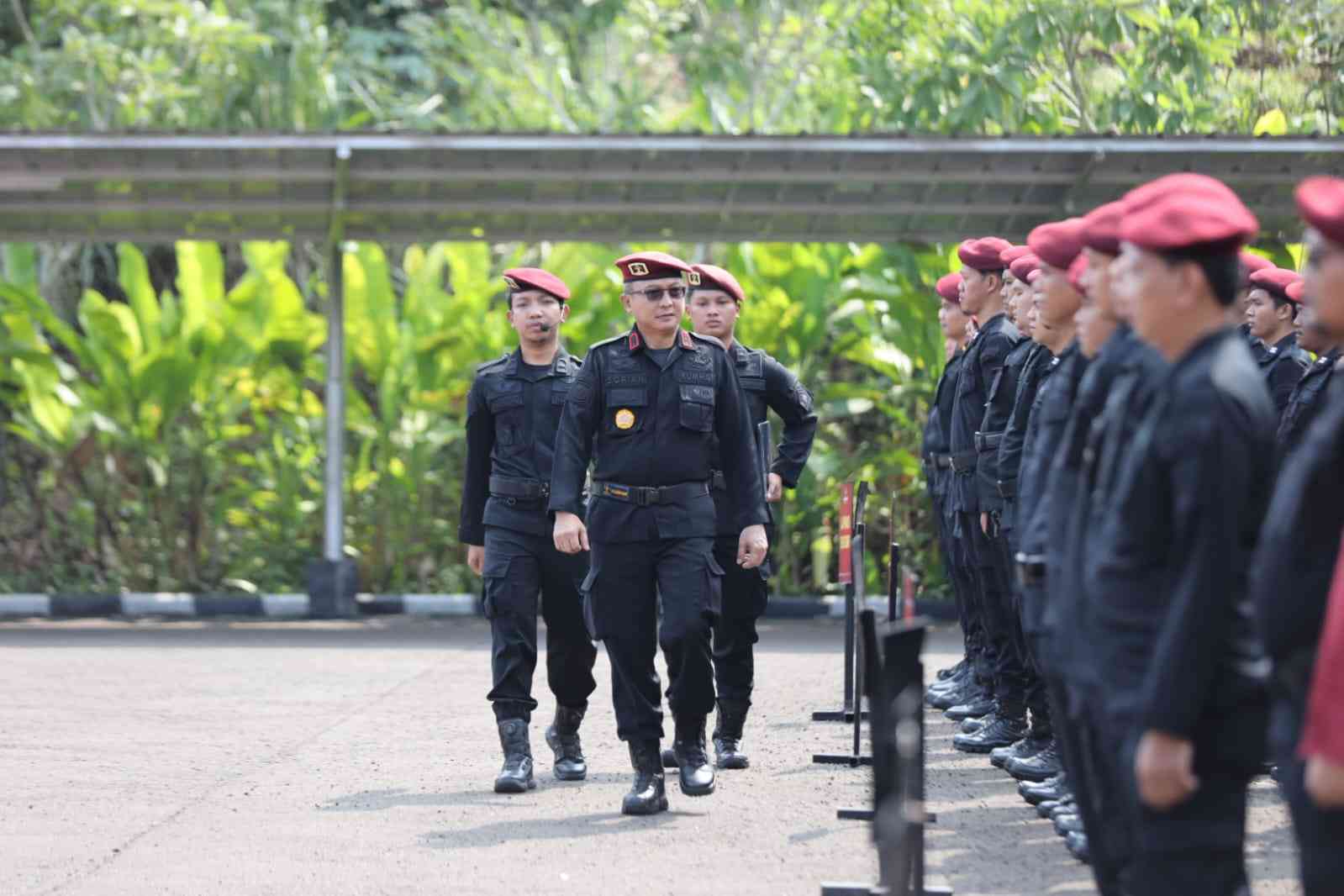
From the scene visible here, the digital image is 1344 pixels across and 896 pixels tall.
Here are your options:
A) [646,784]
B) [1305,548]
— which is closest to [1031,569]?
[1305,548]

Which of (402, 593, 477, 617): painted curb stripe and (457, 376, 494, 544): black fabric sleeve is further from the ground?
(457, 376, 494, 544): black fabric sleeve

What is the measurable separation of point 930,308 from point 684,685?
348 inches

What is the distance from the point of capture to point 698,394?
7.95 meters

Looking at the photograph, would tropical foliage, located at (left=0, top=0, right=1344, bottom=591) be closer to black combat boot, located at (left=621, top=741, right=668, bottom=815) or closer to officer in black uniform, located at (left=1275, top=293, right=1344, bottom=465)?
officer in black uniform, located at (left=1275, top=293, right=1344, bottom=465)

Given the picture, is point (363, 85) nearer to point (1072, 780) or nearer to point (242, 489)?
point (242, 489)

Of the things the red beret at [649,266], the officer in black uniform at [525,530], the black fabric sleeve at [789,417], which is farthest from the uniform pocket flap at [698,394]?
the black fabric sleeve at [789,417]

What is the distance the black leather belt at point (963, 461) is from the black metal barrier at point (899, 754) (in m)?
4.18

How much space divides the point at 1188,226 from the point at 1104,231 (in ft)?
2.47

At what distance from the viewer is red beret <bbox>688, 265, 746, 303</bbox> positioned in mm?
9664

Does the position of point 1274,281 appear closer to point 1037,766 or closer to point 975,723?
point 975,723

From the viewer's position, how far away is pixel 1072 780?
4891mm

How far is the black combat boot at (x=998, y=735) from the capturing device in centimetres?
926

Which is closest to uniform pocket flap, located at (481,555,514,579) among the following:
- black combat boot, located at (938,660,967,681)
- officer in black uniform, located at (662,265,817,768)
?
officer in black uniform, located at (662,265,817,768)

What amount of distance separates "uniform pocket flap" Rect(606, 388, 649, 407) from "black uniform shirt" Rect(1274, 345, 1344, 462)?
2.71 meters
